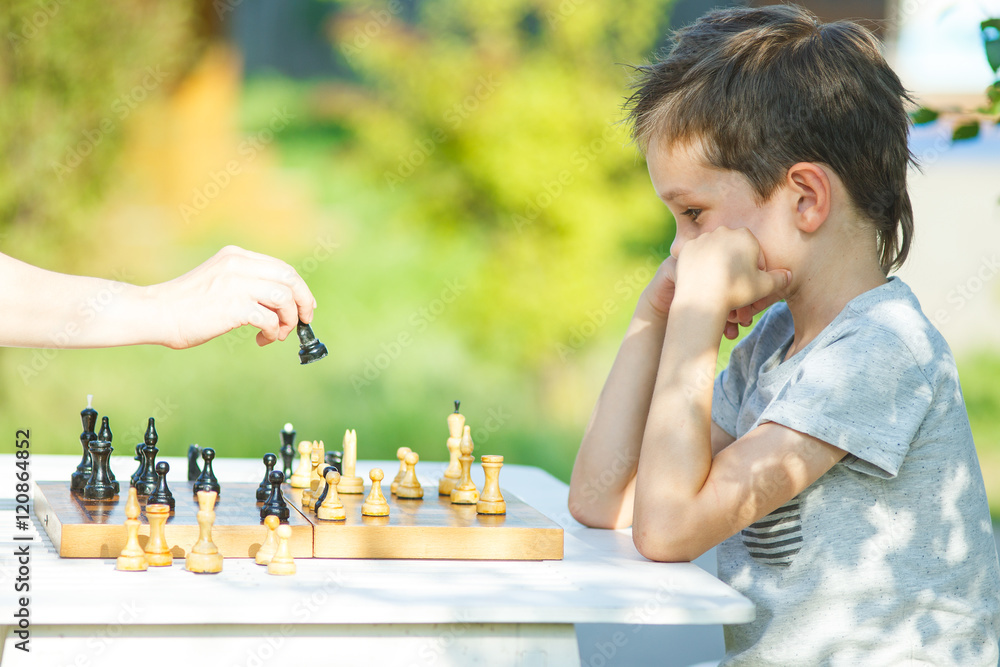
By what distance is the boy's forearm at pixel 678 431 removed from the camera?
132 centimetres

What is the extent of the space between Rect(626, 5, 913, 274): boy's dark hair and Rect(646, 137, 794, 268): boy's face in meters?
0.02

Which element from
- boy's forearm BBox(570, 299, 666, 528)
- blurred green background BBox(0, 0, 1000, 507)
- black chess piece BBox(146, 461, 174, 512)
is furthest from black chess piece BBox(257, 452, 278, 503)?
blurred green background BBox(0, 0, 1000, 507)

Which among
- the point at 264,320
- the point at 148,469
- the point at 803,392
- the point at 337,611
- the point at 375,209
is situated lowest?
the point at 337,611

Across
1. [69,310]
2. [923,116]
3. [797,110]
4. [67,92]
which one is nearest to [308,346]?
[69,310]

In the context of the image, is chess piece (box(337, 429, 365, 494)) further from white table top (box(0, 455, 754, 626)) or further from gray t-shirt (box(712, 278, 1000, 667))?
gray t-shirt (box(712, 278, 1000, 667))

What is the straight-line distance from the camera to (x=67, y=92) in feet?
17.4

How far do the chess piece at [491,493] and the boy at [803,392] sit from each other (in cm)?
20

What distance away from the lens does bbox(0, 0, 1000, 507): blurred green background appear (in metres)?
5.41

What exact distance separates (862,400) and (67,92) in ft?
16.8

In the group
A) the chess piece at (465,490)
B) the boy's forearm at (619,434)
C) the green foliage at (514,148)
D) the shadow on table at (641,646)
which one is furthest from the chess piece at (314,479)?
the green foliage at (514,148)

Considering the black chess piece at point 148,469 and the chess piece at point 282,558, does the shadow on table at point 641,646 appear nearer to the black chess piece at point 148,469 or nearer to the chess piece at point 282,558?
the black chess piece at point 148,469

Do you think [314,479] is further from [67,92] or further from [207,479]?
[67,92]

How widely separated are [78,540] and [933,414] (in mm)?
1192

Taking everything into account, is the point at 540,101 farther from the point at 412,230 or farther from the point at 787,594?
the point at 787,594
